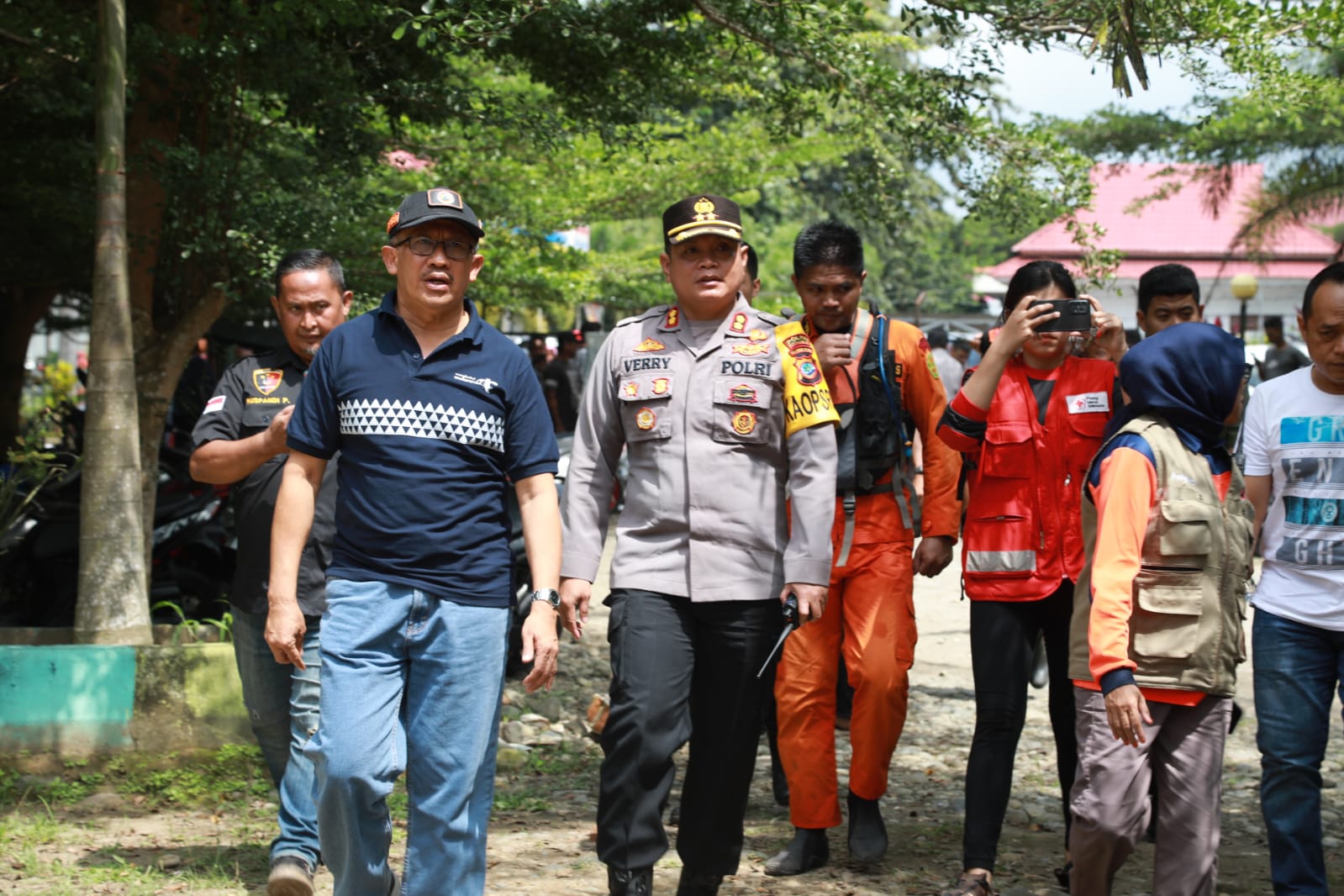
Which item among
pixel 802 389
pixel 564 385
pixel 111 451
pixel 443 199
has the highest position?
pixel 564 385

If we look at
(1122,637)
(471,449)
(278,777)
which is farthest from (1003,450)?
(278,777)

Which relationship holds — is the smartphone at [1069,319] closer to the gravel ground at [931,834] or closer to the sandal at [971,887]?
the sandal at [971,887]

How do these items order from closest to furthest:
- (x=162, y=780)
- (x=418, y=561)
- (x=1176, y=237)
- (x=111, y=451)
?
(x=418, y=561), (x=162, y=780), (x=111, y=451), (x=1176, y=237)

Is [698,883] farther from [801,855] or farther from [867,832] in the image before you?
[867,832]

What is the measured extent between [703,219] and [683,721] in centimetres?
142

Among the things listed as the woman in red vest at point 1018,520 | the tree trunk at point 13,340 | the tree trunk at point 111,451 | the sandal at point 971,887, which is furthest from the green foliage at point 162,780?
the tree trunk at point 13,340

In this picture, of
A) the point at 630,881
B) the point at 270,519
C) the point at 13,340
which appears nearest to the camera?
the point at 630,881

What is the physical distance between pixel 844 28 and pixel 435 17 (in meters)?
2.21

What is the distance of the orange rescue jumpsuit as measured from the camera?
500 centimetres

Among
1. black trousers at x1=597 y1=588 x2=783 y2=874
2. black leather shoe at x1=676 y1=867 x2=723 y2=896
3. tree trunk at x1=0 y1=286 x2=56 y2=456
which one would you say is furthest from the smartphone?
tree trunk at x1=0 y1=286 x2=56 y2=456

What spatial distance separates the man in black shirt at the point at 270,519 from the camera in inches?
175

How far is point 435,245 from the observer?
384 cm

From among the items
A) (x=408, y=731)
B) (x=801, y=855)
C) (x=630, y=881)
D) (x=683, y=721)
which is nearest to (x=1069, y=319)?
(x=683, y=721)

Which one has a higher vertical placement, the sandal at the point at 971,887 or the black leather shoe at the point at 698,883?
the black leather shoe at the point at 698,883
